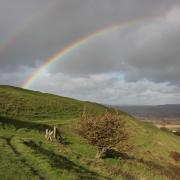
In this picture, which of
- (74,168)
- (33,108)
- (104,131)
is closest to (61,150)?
(104,131)

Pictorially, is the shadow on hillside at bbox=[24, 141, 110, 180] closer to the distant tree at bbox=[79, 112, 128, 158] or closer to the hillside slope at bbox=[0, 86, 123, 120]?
the distant tree at bbox=[79, 112, 128, 158]

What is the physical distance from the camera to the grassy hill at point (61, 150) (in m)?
22.0

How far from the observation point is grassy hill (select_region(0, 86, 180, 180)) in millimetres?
22016

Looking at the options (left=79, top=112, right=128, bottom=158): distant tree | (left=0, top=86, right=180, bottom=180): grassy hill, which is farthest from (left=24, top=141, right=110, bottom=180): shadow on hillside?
(left=79, top=112, right=128, bottom=158): distant tree

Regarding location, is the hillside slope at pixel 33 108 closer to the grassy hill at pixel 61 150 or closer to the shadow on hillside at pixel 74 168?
the grassy hill at pixel 61 150

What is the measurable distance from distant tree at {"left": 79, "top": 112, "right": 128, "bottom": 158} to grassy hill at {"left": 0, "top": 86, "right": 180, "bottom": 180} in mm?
1708

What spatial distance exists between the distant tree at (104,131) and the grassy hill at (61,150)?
1708 mm

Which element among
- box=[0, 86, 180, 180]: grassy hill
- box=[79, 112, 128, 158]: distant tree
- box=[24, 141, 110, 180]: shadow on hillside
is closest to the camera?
box=[24, 141, 110, 180]: shadow on hillside

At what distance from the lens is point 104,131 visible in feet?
128

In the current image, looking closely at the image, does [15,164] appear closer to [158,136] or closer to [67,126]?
[67,126]

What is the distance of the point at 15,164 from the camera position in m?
21.4

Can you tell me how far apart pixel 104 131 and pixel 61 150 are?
6.86 meters

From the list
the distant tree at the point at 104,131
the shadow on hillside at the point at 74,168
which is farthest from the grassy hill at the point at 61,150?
the distant tree at the point at 104,131

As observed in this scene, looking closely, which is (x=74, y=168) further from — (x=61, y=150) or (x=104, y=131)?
(x=104, y=131)
